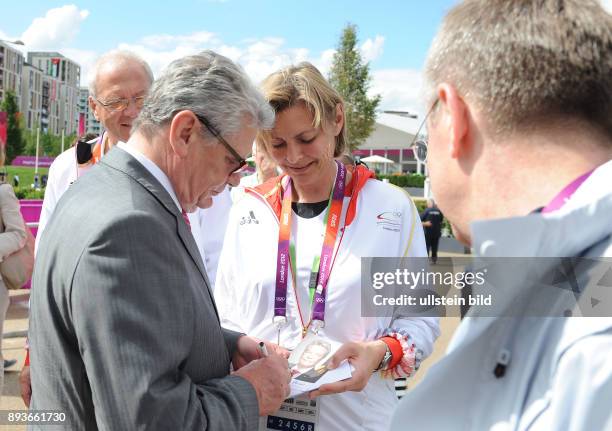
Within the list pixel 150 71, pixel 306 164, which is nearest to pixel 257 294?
pixel 306 164

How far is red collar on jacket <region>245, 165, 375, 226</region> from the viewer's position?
7.77 feet

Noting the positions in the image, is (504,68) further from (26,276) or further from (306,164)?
(26,276)

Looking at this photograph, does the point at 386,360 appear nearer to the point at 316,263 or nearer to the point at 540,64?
the point at 316,263

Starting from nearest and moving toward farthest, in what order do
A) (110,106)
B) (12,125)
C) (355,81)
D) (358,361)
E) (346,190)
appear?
(358,361)
(346,190)
(110,106)
(355,81)
(12,125)

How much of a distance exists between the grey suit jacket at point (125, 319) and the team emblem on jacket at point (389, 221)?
924 mm

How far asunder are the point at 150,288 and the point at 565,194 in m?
0.97

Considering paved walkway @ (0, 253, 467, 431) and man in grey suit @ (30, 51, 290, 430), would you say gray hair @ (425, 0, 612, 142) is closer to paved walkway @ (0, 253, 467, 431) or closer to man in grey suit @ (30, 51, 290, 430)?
man in grey suit @ (30, 51, 290, 430)

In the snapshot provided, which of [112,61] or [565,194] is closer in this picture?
[565,194]

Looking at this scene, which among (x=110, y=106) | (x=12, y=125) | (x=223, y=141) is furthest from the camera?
(x=12, y=125)

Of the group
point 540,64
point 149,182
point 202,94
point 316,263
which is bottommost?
point 316,263

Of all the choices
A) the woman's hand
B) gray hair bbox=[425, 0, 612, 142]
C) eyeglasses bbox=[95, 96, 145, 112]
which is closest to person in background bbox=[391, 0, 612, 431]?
gray hair bbox=[425, 0, 612, 142]

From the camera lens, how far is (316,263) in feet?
7.54

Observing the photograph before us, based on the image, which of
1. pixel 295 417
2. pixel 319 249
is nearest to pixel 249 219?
pixel 319 249

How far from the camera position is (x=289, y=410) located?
6.91 ft
